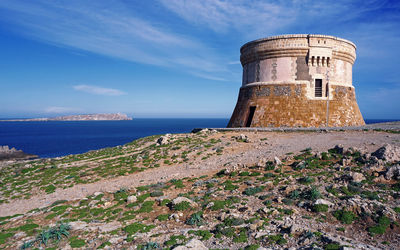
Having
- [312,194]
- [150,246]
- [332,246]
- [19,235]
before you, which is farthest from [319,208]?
[19,235]

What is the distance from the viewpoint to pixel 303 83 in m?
26.2

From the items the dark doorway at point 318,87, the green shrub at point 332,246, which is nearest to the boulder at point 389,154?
the green shrub at point 332,246

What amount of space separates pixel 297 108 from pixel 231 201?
62.0 feet

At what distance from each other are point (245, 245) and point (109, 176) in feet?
43.0

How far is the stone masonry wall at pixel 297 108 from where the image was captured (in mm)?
25750

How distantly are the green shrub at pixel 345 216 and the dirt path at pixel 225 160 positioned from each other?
713 centimetres

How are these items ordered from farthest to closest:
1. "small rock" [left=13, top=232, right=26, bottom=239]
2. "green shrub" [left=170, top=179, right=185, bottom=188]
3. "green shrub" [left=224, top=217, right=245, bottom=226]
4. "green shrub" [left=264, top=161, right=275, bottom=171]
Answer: "green shrub" [left=264, top=161, right=275, bottom=171]
"green shrub" [left=170, top=179, right=185, bottom=188]
"small rock" [left=13, top=232, right=26, bottom=239]
"green shrub" [left=224, top=217, right=245, bottom=226]

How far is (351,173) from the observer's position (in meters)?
11.3

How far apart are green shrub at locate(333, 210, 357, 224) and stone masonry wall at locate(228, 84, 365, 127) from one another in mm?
17866

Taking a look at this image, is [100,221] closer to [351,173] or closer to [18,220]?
[18,220]

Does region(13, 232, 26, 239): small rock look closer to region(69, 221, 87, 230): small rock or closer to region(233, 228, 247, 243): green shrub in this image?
region(69, 221, 87, 230): small rock

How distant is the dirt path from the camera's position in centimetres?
1456

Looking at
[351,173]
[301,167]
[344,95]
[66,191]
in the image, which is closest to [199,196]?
[301,167]

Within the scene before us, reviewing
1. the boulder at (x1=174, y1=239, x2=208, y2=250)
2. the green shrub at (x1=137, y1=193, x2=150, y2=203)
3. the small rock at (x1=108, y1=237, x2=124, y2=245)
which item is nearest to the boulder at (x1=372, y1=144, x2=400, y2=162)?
the boulder at (x1=174, y1=239, x2=208, y2=250)
